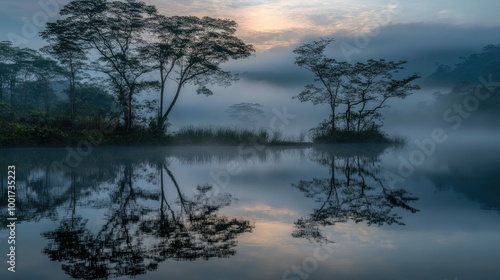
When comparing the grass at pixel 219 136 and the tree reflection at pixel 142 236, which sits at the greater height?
the grass at pixel 219 136

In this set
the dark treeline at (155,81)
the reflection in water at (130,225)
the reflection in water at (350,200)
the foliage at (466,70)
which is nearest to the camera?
the reflection in water at (130,225)

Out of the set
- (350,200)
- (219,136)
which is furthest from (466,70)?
(350,200)

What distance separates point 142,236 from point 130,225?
0.62 meters

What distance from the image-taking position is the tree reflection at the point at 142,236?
4223 mm

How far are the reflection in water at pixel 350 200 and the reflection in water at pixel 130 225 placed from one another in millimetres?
1010

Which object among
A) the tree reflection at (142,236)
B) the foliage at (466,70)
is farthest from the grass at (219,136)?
the foliage at (466,70)

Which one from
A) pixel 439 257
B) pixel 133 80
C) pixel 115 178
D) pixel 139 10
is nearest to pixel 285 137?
pixel 133 80

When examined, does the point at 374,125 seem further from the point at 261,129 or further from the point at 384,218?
the point at 384,218

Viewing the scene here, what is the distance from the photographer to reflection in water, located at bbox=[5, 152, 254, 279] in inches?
171

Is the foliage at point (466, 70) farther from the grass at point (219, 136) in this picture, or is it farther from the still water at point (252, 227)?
the still water at point (252, 227)

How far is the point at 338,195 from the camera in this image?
8297mm

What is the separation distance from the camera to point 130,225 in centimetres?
572

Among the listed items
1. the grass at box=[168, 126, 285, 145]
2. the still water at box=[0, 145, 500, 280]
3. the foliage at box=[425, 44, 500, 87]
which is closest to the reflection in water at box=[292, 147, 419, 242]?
the still water at box=[0, 145, 500, 280]

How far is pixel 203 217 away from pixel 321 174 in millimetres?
6044
